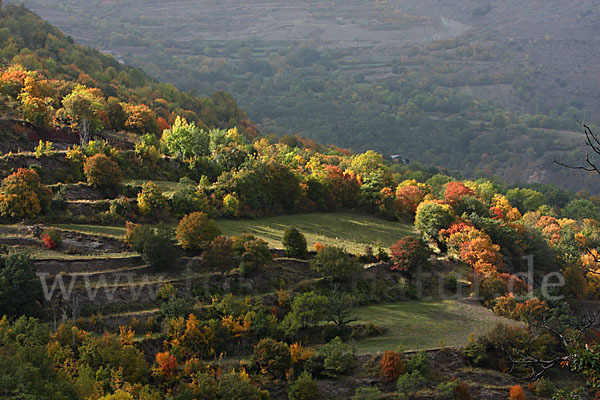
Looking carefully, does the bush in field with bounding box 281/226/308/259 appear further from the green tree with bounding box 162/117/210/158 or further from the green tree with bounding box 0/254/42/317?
the green tree with bounding box 162/117/210/158

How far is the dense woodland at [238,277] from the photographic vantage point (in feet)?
104

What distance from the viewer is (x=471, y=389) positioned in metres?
36.3

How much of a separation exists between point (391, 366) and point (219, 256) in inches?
496

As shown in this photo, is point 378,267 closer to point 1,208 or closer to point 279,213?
point 279,213

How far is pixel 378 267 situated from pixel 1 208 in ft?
82.8

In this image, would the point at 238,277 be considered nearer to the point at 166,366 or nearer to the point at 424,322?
the point at 166,366

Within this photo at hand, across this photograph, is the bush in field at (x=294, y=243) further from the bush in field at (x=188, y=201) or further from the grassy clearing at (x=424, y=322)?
the bush in field at (x=188, y=201)

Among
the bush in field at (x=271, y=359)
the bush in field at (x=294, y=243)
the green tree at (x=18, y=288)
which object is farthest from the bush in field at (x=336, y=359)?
the green tree at (x=18, y=288)

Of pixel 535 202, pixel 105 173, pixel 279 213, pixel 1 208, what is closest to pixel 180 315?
pixel 1 208

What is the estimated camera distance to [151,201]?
49.4 meters

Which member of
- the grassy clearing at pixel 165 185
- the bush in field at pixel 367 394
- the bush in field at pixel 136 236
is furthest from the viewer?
the grassy clearing at pixel 165 185

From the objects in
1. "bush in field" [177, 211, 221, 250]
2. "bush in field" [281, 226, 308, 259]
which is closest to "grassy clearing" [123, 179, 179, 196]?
"bush in field" [177, 211, 221, 250]

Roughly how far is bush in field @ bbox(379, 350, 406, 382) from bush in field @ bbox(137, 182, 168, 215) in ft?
70.1

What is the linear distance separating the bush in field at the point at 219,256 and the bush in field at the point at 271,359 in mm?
7798
